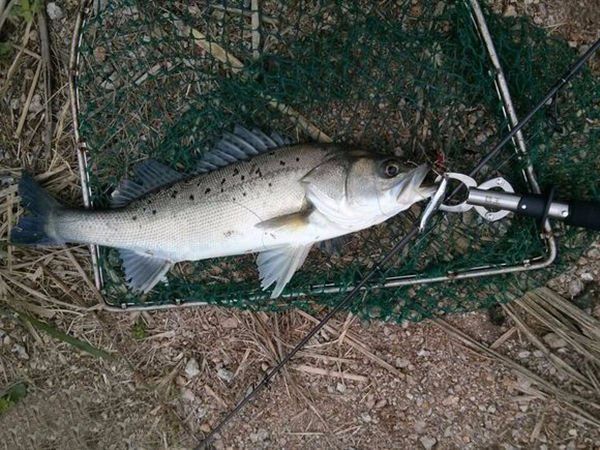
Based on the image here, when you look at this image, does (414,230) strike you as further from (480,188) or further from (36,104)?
(36,104)

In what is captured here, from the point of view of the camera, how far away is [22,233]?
308cm

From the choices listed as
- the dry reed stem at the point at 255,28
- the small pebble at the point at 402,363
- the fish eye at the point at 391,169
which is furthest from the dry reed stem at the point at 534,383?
the dry reed stem at the point at 255,28

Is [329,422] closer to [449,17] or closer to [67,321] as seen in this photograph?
[67,321]

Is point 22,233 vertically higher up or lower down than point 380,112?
lower down

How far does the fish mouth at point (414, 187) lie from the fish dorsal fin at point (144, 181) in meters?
1.14

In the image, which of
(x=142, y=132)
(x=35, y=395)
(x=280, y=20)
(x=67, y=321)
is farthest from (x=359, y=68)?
(x=35, y=395)

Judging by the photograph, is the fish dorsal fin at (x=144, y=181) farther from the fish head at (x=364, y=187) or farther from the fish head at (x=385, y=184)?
the fish head at (x=385, y=184)

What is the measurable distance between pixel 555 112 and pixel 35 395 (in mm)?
3262

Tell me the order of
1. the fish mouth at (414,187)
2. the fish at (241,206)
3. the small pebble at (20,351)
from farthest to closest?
the small pebble at (20,351), the fish at (241,206), the fish mouth at (414,187)

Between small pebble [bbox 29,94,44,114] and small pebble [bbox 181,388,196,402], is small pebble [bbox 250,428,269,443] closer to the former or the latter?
small pebble [bbox 181,388,196,402]

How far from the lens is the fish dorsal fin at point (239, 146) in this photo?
2906mm

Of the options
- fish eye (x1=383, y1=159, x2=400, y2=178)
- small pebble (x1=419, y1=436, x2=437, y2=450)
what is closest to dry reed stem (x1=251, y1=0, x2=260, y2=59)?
fish eye (x1=383, y1=159, x2=400, y2=178)

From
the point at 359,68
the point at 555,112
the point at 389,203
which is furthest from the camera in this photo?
the point at 359,68

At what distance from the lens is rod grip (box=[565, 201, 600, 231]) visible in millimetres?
2531
